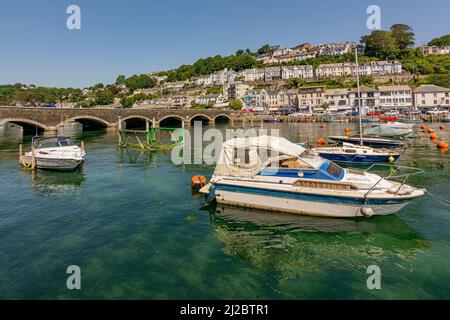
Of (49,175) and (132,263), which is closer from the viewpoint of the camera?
(132,263)

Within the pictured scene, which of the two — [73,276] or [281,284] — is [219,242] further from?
[73,276]

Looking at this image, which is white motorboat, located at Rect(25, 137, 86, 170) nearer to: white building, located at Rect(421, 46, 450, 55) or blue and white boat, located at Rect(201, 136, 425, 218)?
blue and white boat, located at Rect(201, 136, 425, 218)

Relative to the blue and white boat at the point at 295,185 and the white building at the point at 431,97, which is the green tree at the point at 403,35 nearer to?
the white building at the point at 431,97

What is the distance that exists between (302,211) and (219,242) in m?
4.90

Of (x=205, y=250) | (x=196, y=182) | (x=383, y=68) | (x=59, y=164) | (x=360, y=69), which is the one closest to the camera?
(x=205, y=250)

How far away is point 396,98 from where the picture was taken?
119m

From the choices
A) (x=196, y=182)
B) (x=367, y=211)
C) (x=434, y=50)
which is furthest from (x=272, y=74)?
(x=367, y=211)

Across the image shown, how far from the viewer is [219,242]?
12453 mm

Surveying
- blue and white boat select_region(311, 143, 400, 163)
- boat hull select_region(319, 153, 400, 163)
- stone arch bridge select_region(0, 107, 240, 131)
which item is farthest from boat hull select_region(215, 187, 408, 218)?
stone arch bridge select_region(0, 107, 240, 131)

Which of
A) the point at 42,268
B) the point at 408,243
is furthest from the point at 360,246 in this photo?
the point at 42,268

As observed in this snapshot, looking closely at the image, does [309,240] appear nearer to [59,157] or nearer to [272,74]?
[59,157]

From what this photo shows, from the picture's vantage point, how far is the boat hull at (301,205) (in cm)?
1346

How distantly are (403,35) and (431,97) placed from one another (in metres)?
104
